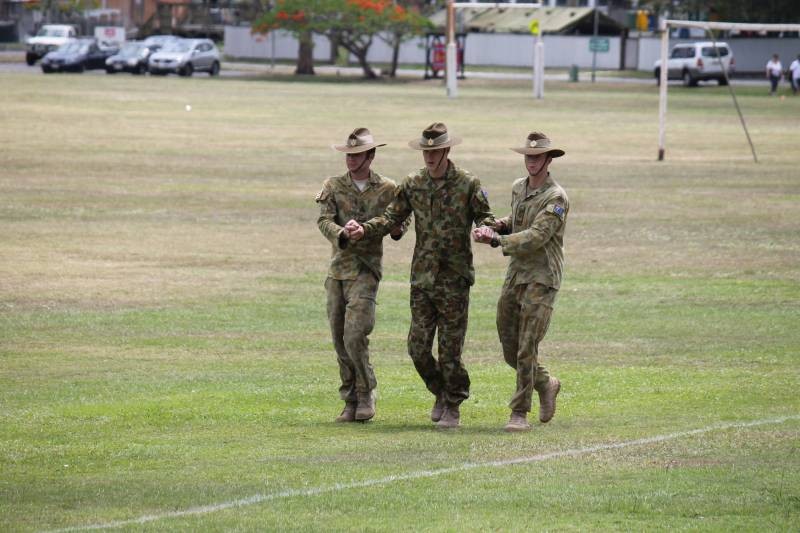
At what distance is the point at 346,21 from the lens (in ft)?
258

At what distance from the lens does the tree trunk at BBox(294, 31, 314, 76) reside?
260 feet

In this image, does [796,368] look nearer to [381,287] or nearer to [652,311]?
[652,311]

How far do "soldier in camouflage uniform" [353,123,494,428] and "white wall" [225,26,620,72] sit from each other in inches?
3346

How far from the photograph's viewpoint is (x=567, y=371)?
13.0m

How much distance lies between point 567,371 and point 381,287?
5443 millimetres

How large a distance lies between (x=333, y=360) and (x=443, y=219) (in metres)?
3.76

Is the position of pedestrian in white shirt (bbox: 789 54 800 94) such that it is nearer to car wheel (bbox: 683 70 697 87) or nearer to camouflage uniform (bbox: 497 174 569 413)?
car wheel (bbox: 683 70 697 87)

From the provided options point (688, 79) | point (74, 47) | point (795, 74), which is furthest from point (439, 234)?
point (74, 47)

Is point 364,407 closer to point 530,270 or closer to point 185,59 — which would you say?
point 530,270

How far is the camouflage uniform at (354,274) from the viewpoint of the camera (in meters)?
10.3

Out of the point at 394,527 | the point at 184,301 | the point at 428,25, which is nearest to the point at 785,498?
the point at 394,527

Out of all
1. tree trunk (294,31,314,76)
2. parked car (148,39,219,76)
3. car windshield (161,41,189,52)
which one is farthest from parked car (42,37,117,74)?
tree trunk (294,31,314,76)

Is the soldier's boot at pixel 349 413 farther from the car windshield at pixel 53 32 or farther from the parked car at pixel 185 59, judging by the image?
the car windshield at pixel 53 32

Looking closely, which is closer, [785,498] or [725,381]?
[785,498]
